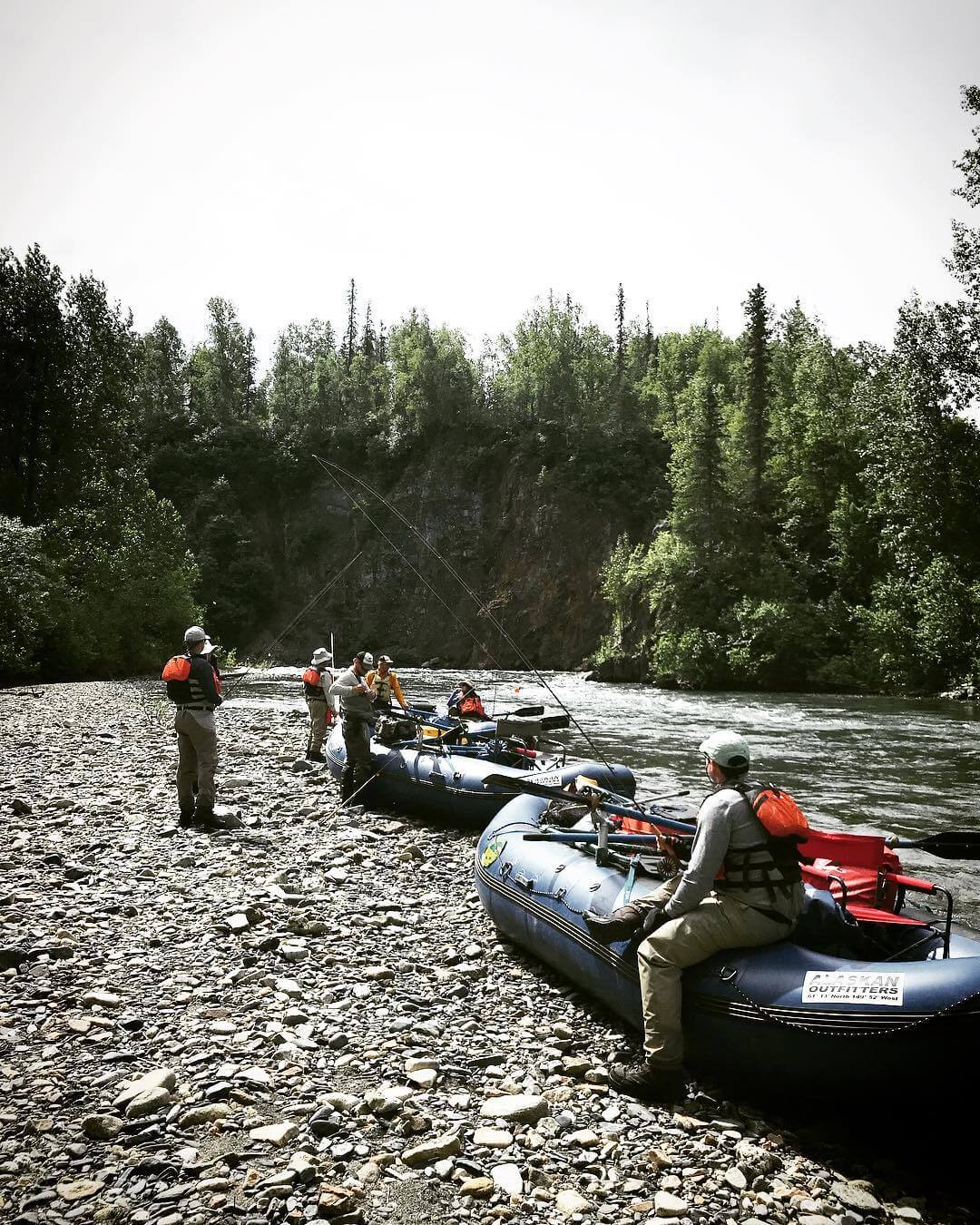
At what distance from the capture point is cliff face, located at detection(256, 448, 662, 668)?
57219 mm

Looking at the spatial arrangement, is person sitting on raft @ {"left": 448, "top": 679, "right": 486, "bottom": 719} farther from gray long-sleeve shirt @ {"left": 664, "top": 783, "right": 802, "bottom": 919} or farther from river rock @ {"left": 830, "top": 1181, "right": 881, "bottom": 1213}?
river rock @ {"left": 830, "top": 1181, "right": 881, "bottom": 1213}

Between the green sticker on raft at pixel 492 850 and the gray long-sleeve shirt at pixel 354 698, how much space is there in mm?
4288

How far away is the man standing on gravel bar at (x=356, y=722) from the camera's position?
35.9 ft

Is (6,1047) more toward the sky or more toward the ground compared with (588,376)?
more toward the ground

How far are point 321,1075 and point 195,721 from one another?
5482 millimetres

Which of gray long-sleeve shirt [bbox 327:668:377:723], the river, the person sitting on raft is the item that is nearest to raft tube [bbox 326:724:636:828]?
gray long-sleeve shirt [bbox 327:668:377:723]

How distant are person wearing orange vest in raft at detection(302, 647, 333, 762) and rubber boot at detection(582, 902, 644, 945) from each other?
9859 mm

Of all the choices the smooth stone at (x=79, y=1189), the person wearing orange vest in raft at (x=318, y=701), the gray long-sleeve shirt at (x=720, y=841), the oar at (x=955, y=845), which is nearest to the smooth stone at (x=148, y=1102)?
the smooth stone at (x=79, y=1189)

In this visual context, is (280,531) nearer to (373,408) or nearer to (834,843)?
(373,408)

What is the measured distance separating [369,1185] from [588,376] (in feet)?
245

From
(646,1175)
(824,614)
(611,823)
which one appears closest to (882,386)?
(824,614)

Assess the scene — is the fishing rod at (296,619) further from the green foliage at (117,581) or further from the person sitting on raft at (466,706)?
the green foliage at (117,581)

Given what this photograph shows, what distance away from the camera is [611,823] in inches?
270

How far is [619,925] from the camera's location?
15.7ft
